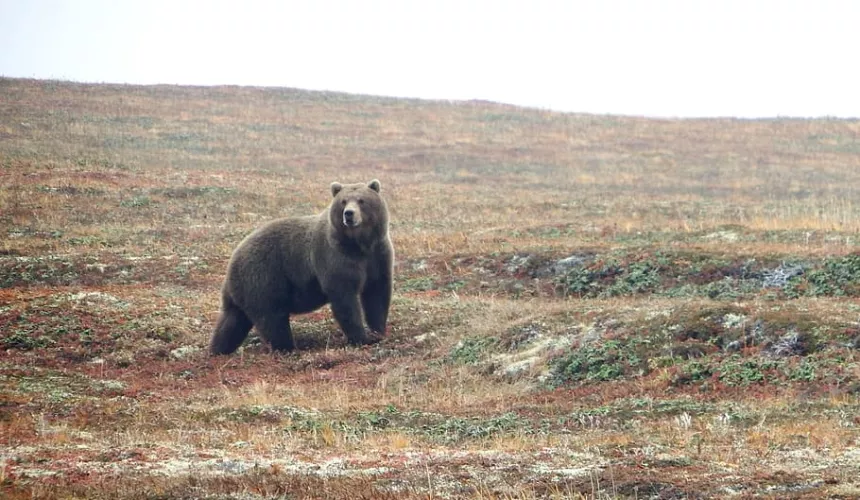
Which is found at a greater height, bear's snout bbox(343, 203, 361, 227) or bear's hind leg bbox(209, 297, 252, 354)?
bear's snout bbox(343, 203, 361, 227)

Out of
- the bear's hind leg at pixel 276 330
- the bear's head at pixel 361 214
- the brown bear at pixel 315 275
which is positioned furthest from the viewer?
A: the bear's hind leg at pixel 276 330

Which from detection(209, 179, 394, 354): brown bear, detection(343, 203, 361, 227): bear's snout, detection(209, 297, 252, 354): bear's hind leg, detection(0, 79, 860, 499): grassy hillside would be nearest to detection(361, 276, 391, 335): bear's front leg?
detection(209, 179, 394, 354): brown bear

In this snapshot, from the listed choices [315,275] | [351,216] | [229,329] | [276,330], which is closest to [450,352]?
[351,216]

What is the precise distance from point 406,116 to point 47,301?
46.1 m

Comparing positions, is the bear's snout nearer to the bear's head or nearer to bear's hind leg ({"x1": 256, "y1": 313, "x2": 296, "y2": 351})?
the bear's head

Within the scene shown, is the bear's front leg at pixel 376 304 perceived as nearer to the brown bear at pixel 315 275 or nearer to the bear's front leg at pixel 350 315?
the brown bear at pixel 315 275

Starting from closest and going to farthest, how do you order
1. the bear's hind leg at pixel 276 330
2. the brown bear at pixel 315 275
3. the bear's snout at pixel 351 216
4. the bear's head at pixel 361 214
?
the bear's snout at pixel 351 216
the bear's head at pixel 361 214
the brown bear at pixel 315 275
the bear's hind leg at pixel 276 330

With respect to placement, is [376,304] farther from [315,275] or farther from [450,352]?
[450,352]

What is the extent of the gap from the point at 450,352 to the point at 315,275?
8.90 ft

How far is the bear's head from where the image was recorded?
17.1 metres

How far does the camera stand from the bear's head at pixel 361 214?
675 inches

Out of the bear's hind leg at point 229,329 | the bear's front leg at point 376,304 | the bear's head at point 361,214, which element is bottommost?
the bear's hind leg at point 229,329

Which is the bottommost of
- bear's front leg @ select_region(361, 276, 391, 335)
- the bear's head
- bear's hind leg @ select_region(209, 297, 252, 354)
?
bear's hind leg @ select_region(209, 297, 252, 354)

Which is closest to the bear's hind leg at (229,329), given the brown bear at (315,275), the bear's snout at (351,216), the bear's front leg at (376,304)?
the brown bear at (315,275)
